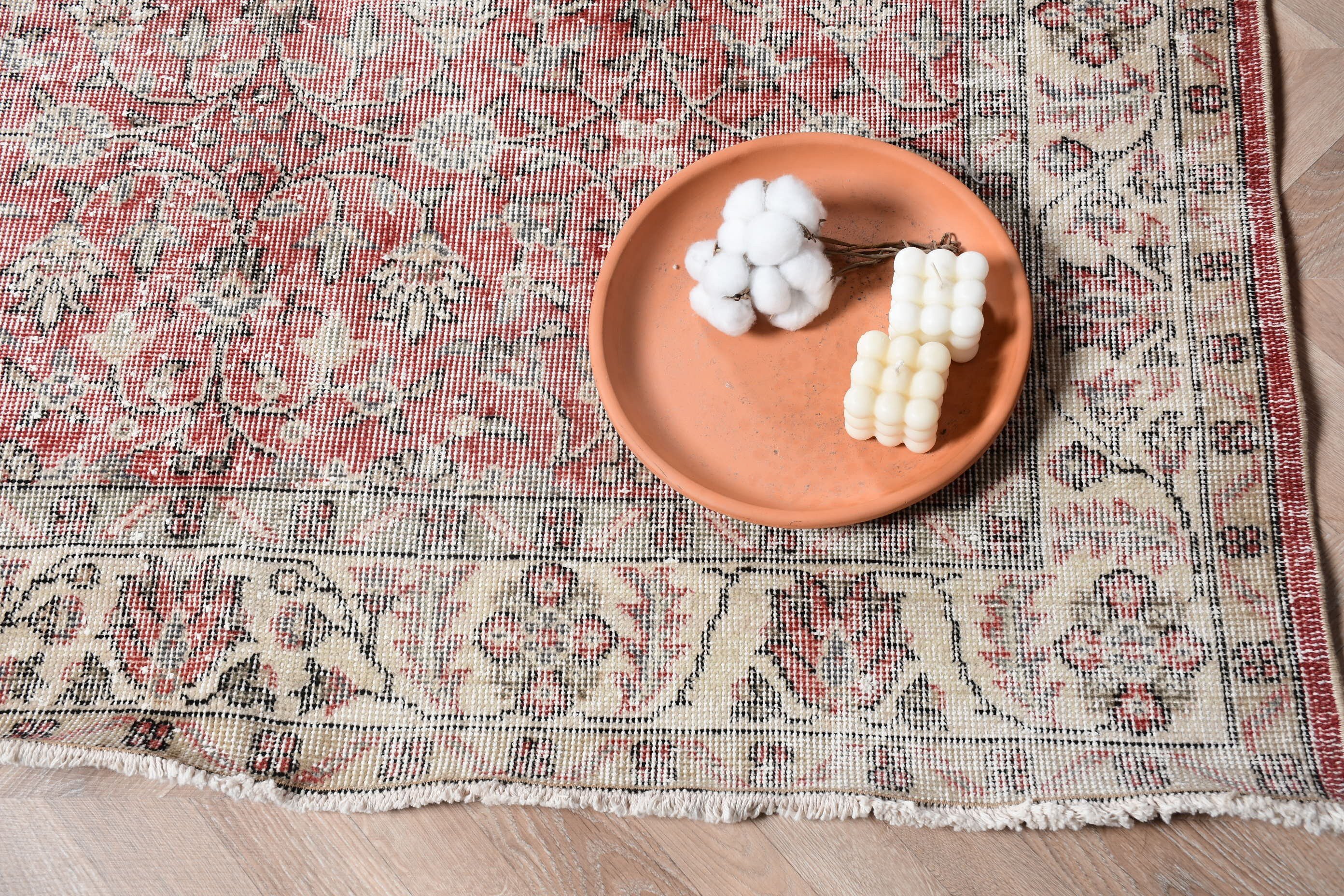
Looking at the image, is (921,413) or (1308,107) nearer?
(921,413)

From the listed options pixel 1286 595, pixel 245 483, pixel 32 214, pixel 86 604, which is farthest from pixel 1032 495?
pixel 32 214

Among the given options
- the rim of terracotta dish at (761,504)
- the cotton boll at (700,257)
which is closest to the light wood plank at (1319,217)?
the rim of terracotta dish at (761,504)

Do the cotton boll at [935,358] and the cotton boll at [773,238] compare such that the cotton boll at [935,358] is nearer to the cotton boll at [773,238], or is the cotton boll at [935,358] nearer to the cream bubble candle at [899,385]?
the cream bubble candle at [899,385]

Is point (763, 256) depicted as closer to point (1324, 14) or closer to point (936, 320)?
point (936, 320)

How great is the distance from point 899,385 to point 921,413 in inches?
1.3

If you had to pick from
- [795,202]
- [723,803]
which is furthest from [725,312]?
[723,803]

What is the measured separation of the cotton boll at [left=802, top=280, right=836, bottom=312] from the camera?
0.89 metres

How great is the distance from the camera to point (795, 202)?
0.86 m

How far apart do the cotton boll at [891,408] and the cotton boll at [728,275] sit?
0.55 ft

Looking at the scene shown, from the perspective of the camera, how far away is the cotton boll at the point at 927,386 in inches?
32.1

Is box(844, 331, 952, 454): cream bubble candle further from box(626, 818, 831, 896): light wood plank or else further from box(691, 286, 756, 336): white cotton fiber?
box(626, 818, 831, 896): light wood plank

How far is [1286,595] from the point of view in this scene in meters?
0.89

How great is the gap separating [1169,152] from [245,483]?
3.44 ft

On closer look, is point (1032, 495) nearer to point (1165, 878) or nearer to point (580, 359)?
point (1165, 878)
